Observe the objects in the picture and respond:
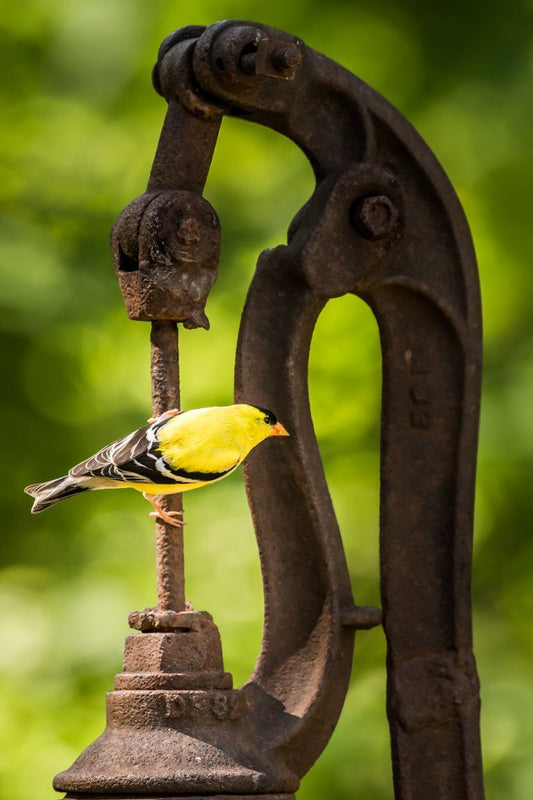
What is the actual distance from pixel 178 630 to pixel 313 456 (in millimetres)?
248

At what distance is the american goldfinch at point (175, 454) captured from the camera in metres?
1.49

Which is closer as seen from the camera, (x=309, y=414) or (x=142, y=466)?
(x=142, y=466)

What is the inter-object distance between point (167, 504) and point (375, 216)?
383 millimetres

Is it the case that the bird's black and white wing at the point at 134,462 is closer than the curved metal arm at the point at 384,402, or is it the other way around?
the bird's black and white wing at the point at 134,462

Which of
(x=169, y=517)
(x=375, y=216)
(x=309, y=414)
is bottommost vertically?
(x=169, y=517)

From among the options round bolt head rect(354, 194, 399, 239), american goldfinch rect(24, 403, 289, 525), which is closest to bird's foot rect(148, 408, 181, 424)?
american goldfinch rect(24, 403, 289, 525)

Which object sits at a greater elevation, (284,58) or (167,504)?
(284,58)

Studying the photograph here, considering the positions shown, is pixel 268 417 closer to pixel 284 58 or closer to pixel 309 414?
pixel 309 414

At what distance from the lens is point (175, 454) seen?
4.87ft

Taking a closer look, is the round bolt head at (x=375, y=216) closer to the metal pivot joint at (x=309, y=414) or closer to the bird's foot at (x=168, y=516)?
the metal pivot joint at (x=309, y=414)

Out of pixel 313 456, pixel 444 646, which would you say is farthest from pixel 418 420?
pixel 444 646

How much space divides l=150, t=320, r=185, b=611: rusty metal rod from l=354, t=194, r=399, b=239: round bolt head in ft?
0.77

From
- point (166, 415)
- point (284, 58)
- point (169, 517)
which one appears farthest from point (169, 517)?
point (284, 58)

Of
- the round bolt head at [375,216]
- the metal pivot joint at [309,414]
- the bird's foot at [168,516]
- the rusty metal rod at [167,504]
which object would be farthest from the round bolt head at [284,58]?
the bird's foot at [168,516]
